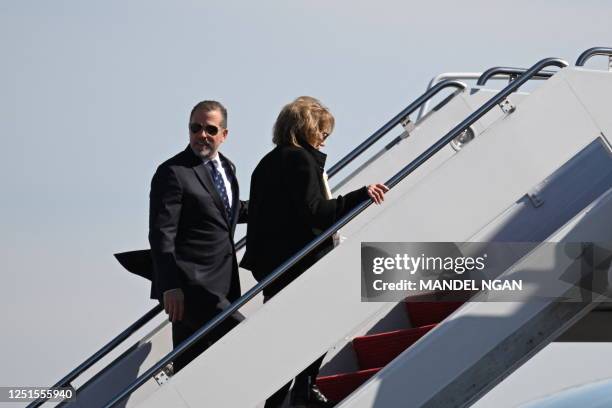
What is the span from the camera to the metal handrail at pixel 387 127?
321 inches

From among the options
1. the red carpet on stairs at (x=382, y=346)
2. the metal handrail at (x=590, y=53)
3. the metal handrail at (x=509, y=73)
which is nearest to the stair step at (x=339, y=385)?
the red carpet on stairs at (x=382, y=346)

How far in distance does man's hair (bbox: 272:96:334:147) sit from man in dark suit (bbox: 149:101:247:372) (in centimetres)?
32

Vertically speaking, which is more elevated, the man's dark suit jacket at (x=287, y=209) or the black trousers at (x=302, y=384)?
the man's dark suit jacket at (x=287, y=209)

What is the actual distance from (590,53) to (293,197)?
1.80 meters

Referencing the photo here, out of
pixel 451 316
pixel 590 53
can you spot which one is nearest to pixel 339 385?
pixel 451 316

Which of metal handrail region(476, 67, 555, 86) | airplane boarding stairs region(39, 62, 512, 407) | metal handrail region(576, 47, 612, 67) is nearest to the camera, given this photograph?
metal handrail region(576, 47, 612, 67)

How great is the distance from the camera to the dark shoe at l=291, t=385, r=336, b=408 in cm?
662

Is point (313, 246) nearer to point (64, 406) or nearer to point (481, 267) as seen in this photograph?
point (481, 267)

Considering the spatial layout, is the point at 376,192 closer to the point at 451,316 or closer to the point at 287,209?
the point at 287,209

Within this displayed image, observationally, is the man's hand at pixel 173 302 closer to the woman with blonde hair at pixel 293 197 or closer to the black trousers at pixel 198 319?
the black trousers at pixel 198 319

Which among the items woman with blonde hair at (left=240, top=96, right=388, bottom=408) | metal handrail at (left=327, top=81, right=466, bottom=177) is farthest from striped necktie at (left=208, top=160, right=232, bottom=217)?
metal handrail at (left=327, top=81, right=466, bottom=177)

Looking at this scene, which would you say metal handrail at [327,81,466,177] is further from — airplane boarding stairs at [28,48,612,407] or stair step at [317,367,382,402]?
stair step at [317,367,382,402]

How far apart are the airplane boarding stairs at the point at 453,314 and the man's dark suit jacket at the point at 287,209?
0.85 ft

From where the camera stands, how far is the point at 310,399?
664 cm
